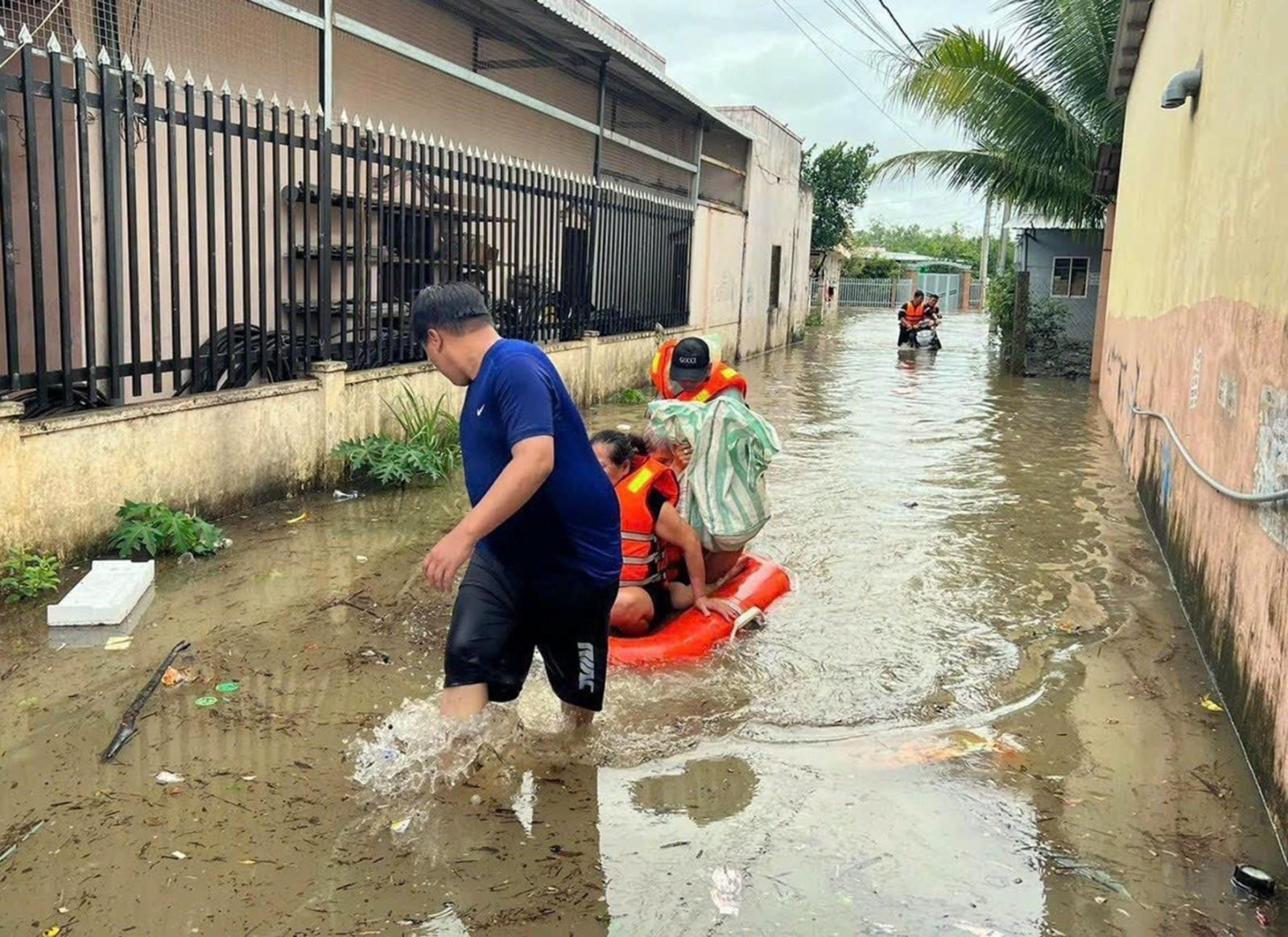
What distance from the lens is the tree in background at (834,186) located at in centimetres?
3544

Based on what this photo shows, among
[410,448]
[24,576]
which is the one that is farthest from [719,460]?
[410,448]

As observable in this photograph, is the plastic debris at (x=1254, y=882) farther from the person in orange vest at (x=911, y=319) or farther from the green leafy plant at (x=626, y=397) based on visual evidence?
the person in orange vest at (x=911, y=319)

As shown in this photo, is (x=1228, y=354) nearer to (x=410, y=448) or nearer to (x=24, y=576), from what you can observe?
(x=410, y=448)

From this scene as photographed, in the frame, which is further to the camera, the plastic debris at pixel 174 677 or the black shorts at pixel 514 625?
the plastic debris at pixel 174 677

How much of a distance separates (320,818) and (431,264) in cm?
633

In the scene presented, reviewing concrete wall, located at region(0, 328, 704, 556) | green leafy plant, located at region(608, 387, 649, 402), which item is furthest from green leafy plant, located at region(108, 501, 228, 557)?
green leafy plant, located at region(608, 387, 649, 402)

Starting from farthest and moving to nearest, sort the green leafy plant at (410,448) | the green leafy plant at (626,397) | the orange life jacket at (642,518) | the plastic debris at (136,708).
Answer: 1. the green leafy plant at (626,397)
2. the green leafy plant at (410,448)
3. the orange life jacket at (642,518)
4. the plastic debris at (136,708)

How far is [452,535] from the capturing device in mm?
3029

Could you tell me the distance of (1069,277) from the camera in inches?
984

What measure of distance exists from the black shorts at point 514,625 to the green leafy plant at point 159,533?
9.49 feet

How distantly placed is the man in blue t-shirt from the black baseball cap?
2007 millimetres

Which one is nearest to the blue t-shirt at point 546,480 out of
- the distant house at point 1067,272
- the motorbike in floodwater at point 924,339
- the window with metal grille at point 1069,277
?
the distant house at point 1067,272

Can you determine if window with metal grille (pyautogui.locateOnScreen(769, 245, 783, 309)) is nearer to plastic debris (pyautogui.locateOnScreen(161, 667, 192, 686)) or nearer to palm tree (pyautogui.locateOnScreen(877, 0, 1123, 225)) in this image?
palm tree (pyautogui.locateOnScreen(877, 0, 1123, 225))

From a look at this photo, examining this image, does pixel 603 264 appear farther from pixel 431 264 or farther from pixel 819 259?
pixel 819 259
